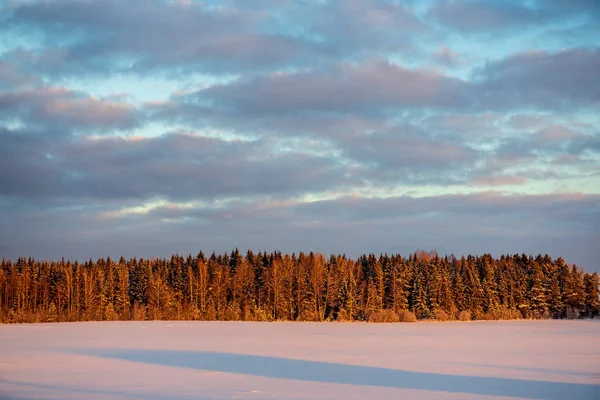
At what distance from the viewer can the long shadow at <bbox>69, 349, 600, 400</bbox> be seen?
1448cm

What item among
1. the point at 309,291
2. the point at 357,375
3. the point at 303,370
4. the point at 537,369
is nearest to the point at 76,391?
the point at 303,370

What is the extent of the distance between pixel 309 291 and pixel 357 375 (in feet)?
166

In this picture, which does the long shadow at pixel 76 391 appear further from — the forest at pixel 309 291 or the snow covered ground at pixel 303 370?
the forest at pixel 309 291

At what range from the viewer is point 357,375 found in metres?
17.3

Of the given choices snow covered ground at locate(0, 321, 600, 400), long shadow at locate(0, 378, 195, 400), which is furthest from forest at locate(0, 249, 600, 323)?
long shadow at locate(0, 378, 195, 400)

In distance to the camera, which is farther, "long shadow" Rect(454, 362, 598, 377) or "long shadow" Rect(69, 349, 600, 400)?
"long shadow" Rect(454, 362, 598, 377)

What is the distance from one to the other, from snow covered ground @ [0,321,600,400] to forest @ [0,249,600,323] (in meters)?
36.5

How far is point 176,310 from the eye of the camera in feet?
221

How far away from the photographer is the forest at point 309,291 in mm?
65575

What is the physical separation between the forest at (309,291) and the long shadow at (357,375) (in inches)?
1620

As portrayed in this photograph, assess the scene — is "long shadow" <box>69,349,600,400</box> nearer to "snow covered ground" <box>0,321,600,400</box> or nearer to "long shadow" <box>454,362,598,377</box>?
"snow covered ground" <box>0,321,600,400</box>

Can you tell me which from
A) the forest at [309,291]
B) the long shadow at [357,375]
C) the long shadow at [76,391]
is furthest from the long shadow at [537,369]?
the forest at [309,291]

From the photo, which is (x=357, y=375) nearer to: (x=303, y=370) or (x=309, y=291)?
(x=303, y=370)

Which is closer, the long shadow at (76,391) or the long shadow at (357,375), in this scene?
the long shadow at (76,391)
